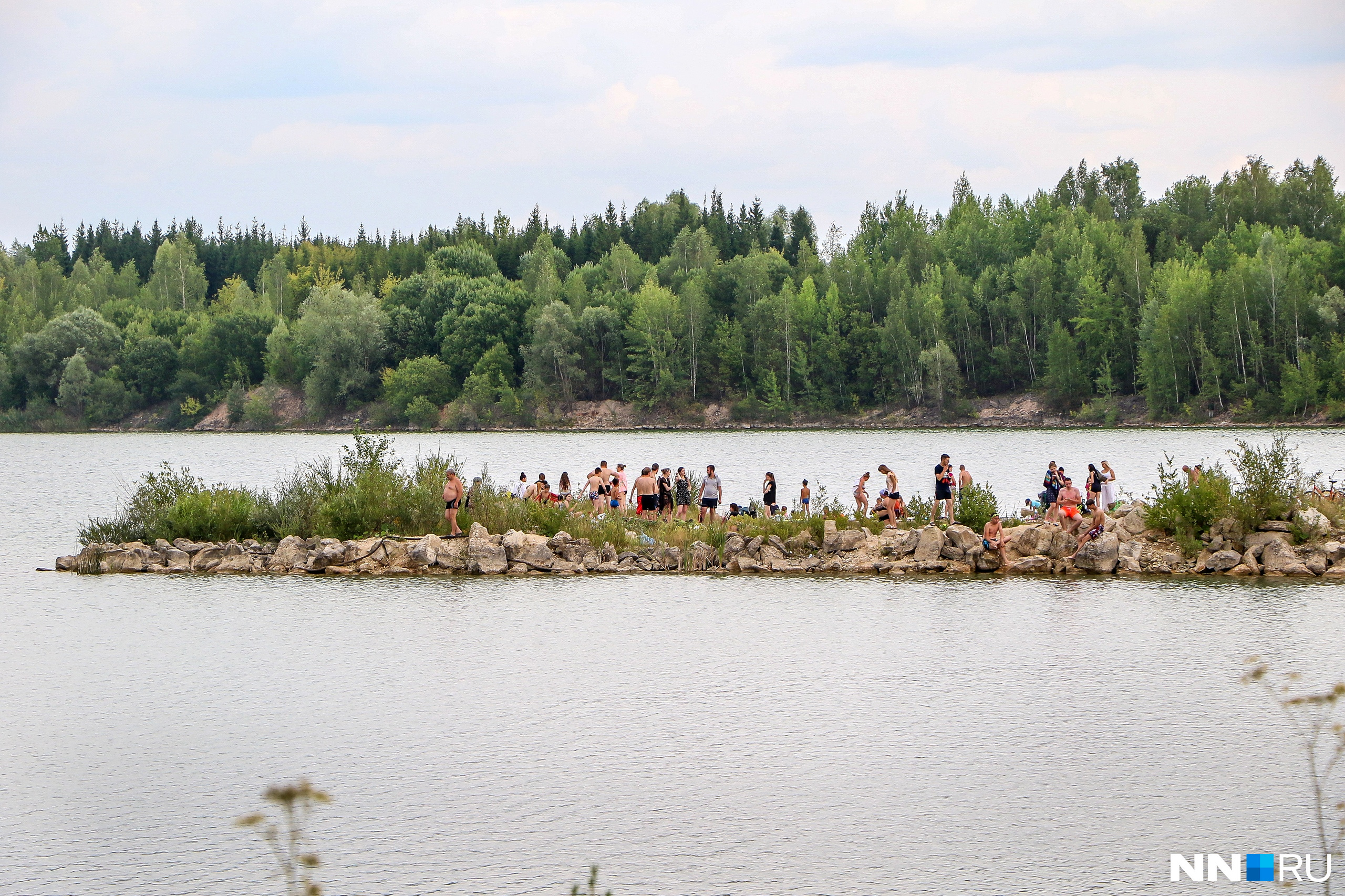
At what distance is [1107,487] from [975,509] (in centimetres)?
542

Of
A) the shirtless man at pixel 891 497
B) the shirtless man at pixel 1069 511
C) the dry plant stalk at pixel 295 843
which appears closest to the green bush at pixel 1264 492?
the shirtless man at pixel 1069 511

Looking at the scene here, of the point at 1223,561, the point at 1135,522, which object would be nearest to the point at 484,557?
the point at 1135,522

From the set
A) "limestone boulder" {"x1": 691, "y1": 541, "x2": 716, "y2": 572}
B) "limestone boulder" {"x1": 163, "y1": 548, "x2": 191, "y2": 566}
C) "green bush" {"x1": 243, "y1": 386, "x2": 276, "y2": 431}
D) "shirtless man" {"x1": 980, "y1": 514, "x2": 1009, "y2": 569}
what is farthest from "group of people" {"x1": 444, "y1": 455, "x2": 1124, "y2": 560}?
"green bush" {"x1": 243, "y1": 386, "x2": 276, "y2": 431}

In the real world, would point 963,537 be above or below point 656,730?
above

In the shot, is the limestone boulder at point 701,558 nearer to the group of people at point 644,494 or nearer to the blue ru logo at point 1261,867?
the group of people at point 644,494

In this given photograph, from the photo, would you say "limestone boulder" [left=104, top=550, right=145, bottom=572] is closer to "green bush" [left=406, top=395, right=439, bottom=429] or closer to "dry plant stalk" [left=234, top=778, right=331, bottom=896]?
"dry plant stalk" [left=234, top=778, right=331, bottom=896]

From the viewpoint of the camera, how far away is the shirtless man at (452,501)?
27.7 m

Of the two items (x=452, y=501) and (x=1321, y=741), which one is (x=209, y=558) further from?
(x=1321, y=741)

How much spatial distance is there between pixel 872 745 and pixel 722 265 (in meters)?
96.9

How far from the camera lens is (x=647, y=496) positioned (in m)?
31.0

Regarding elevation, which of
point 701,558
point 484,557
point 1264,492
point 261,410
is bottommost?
point 701,558

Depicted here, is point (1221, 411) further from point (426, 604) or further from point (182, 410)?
→ point (182, 410)

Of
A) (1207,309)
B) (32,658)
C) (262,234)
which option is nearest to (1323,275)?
(1207,309)

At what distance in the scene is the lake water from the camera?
35.7 feet
